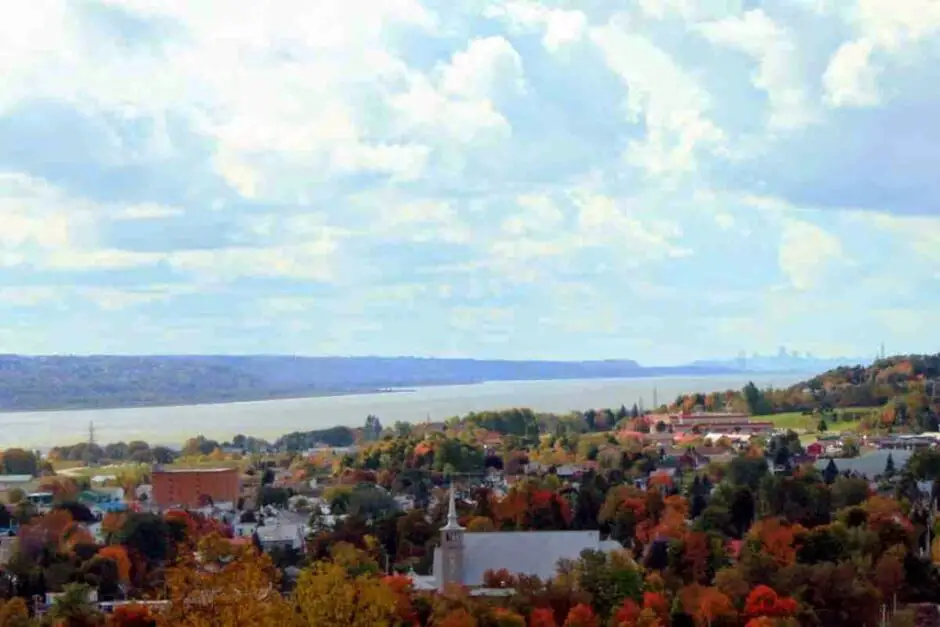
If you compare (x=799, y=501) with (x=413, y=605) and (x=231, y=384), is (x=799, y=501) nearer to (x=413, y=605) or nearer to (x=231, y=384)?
(x=413, y=605)

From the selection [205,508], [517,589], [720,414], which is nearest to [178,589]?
[517,589]

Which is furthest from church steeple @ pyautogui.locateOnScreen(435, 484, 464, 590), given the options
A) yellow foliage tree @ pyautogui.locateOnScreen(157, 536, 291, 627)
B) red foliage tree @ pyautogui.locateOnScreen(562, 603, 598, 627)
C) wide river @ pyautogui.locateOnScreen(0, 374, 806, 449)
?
wide river @ pyautogui.locateOnScreen(0, 374, 806, 449)

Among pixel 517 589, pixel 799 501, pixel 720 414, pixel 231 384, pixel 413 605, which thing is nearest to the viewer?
pixel 413 605

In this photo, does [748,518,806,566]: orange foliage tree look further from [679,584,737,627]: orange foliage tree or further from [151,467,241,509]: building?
[151,467,241,509]: building

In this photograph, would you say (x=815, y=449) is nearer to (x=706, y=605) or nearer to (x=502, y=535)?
(x=502, y=535)

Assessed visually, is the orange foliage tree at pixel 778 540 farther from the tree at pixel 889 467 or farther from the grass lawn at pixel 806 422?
the grass lawn at pixel 806 422

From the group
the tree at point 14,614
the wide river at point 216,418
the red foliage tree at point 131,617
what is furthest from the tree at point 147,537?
the wide river at point 216,418
